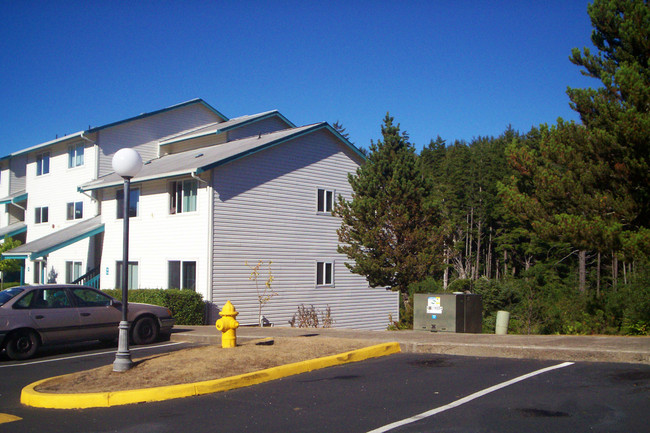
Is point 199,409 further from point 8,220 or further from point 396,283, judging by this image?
point 8,220

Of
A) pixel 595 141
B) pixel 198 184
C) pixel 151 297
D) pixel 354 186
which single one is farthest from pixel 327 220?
pixel 595 141

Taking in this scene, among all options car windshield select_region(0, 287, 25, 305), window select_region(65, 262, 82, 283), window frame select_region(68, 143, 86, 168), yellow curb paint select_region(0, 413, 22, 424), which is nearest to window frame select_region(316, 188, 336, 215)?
window select_region(65, 262, 82, 283)

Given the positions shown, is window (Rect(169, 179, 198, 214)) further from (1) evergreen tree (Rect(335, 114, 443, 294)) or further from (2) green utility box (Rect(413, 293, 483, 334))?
(2) green utility box (Rect(413, 293, 483, 334))

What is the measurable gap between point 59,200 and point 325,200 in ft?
46.9

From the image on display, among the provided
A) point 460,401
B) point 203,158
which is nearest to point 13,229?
point 203,158

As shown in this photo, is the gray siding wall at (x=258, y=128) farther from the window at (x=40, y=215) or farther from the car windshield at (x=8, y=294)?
the car windshield at (x=8, y=294)

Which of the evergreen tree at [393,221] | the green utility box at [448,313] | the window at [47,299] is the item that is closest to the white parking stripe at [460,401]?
the green utility box at [448,313]

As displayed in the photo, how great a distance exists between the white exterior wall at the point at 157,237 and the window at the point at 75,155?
15.3ft

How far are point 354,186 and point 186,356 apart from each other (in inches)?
577

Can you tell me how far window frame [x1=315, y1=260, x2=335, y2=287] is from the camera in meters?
25.8

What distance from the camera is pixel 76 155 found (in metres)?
30.2

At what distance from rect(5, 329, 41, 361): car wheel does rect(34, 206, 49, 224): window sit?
21303mm

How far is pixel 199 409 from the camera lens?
7.50 m

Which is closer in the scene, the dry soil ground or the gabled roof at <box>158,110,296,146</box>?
the dry soil ground
